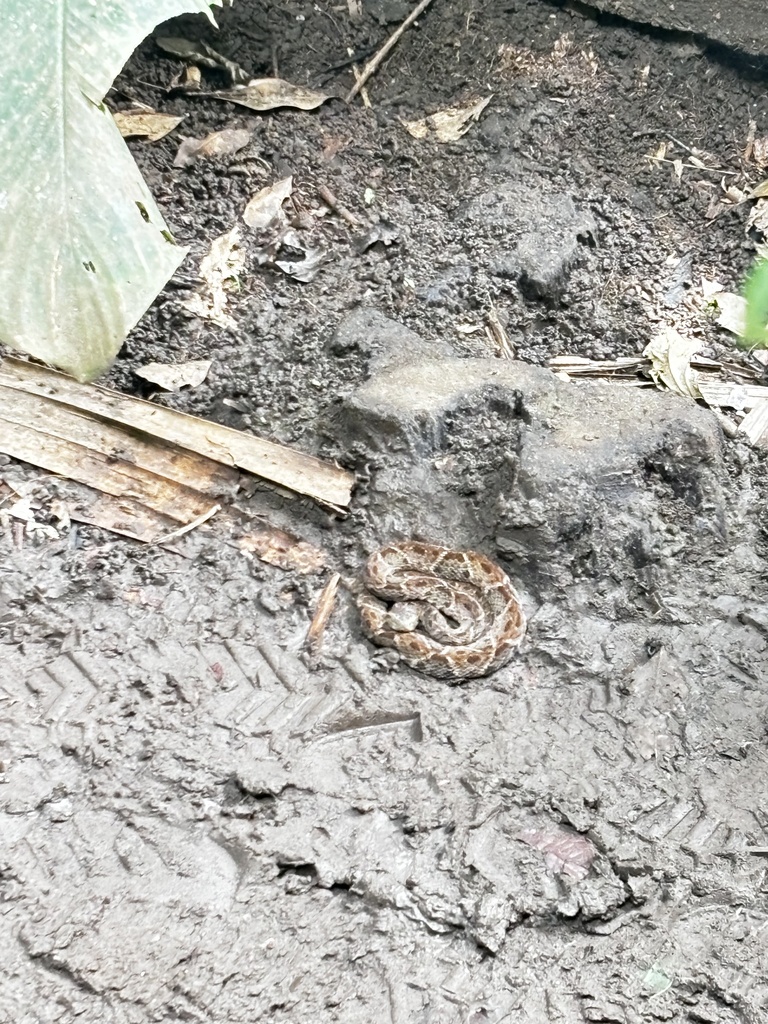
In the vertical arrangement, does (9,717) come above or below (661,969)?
below

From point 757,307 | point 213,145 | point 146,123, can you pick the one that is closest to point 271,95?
point 213,145

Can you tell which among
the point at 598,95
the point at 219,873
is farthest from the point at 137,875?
the point at 598,95

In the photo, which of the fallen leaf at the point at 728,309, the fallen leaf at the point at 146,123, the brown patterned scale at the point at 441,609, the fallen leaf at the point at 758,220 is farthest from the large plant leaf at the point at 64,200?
the fallen leaf at the point at 758,220

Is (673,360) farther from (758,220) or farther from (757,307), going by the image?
(757,307)

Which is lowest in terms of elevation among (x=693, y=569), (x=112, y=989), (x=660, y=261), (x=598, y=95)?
(x=112, y=989)


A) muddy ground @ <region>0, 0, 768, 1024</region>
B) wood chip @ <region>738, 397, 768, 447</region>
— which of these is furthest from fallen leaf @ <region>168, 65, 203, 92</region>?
wood chip @ <region>738, 397, 768, 447</region>

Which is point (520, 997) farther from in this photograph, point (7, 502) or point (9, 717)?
point (7, 502)

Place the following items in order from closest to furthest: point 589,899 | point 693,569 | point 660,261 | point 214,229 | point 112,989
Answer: point 112,989, point 589,899, point 693,569, point 214,229, point 660,261

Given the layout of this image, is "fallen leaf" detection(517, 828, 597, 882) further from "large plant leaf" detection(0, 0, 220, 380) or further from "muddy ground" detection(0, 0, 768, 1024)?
"large plant leaf" detection(0, 0, 220, 380)

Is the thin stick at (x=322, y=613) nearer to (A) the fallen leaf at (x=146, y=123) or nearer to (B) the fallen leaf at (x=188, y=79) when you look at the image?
(A) the fallen leaf at (x=146, y=123)
